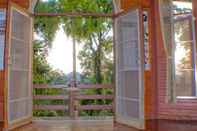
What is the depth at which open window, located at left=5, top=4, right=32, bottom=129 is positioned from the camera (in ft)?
17.4

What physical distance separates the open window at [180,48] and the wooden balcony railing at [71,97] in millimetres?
1636

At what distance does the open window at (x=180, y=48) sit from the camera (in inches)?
248

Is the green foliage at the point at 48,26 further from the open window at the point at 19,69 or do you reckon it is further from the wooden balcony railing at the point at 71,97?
the open window at the point at 19,69

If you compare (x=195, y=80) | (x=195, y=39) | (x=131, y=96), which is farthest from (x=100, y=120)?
(x=195, y=39)

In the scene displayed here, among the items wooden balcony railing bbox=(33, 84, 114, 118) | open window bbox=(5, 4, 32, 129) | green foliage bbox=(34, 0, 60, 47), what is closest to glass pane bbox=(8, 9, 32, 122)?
open window bbox=(5, 4, 32, 129)

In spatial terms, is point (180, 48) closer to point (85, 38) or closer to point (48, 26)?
point (85, 38)

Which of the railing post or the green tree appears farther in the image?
the green tree

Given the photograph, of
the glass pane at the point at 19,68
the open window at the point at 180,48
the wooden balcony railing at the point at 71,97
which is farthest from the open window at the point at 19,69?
the open window at the point at 180,48

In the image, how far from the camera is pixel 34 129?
539 cm

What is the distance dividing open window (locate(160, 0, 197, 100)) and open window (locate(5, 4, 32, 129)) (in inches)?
109

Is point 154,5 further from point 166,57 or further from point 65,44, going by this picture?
point 65,44

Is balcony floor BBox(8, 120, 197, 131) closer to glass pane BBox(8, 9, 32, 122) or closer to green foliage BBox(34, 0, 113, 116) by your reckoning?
glass pane BBox(8, 9, 32, 122)

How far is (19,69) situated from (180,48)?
319cm

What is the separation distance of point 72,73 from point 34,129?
2.71m
